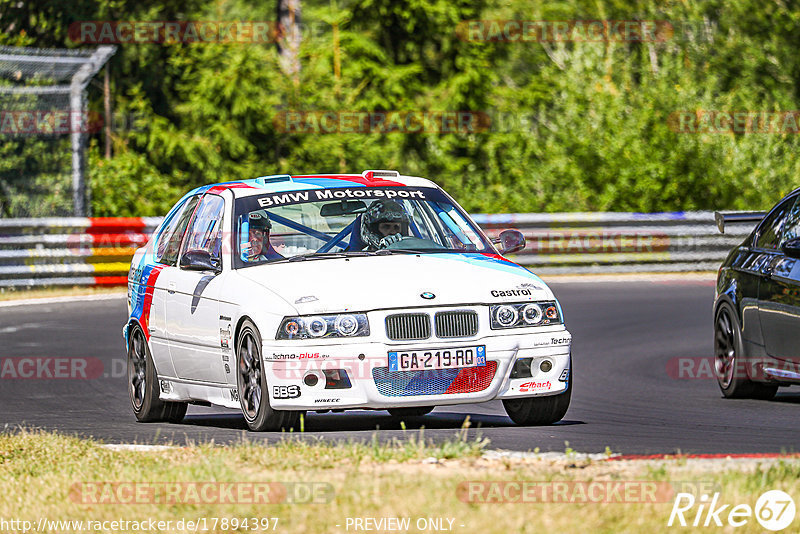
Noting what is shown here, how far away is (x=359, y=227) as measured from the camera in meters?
10.5

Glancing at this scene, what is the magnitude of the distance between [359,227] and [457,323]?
5.08 feet

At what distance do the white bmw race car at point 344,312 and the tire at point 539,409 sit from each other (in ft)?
0.03

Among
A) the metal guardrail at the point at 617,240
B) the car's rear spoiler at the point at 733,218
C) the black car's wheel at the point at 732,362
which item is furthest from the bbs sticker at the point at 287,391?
the metal guardrail at the point at 617,240

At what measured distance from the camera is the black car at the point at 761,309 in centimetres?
1079

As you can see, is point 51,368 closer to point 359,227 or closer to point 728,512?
point 359,227

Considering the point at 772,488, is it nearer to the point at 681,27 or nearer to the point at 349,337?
the point at 349,337

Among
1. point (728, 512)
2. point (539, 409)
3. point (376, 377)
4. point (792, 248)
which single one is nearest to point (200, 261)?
point (376, 377)

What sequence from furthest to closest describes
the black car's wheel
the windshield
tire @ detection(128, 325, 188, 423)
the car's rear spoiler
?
1. the car's rear spoiler
2. the black car's wheel
3. tire @ detection(128, 325, 188, 423)
4. the windshield

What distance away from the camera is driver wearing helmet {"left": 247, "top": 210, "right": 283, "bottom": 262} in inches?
400

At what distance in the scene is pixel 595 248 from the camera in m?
28.5

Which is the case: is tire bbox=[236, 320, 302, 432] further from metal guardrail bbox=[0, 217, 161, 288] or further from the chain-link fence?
the chain-link fence

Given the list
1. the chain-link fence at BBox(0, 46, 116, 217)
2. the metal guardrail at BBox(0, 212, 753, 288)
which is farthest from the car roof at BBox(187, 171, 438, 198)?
the metal guardrail at BBox(0, 212, 753, 288)

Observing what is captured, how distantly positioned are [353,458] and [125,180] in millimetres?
21669

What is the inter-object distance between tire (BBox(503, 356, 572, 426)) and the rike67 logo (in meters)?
3.18
